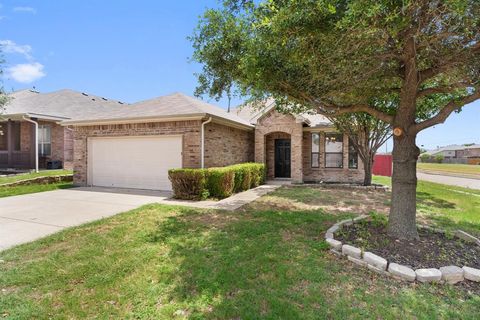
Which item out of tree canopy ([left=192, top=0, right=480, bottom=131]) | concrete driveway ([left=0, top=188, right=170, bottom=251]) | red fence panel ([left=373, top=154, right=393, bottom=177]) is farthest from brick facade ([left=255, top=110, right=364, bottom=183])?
red fence panel ([left=373, top=154, right=393, bottom=177])

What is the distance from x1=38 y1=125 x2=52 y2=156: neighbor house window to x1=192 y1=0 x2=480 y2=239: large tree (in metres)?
Result: 14.0

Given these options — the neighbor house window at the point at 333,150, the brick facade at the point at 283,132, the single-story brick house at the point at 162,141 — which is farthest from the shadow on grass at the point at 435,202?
the brick facade at the point at 283,132

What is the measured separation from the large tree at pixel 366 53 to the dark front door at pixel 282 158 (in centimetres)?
877

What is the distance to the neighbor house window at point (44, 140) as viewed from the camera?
15.7 m

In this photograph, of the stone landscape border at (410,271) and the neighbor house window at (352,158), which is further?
the neighbor house window at (352,158)

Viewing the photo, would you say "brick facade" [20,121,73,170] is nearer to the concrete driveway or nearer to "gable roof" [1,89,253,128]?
"gable roof" [1,89,253,128]

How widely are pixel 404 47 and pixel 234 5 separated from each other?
4.19 m

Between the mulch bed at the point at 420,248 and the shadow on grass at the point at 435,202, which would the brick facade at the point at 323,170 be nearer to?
the shadow on grass at the point at 435,202

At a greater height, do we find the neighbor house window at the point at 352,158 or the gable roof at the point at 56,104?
the gable roof at the point at 56,104

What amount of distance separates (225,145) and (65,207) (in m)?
6.72

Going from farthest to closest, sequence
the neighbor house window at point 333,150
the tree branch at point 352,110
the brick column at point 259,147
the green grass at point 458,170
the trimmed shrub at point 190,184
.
A: the green grass at point 458,170
the neighbor house window at point 333,150
the brick column at point 259,147
the trimmed shrub at point 190,184
the tree branch at point 352,110

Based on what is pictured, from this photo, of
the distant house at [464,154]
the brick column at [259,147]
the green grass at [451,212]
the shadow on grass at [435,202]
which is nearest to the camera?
the green grass at [451,212]

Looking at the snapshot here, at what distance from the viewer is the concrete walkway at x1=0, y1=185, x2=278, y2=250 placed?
18.6ft

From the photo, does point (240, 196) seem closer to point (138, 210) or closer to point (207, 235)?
point (138, 210)
